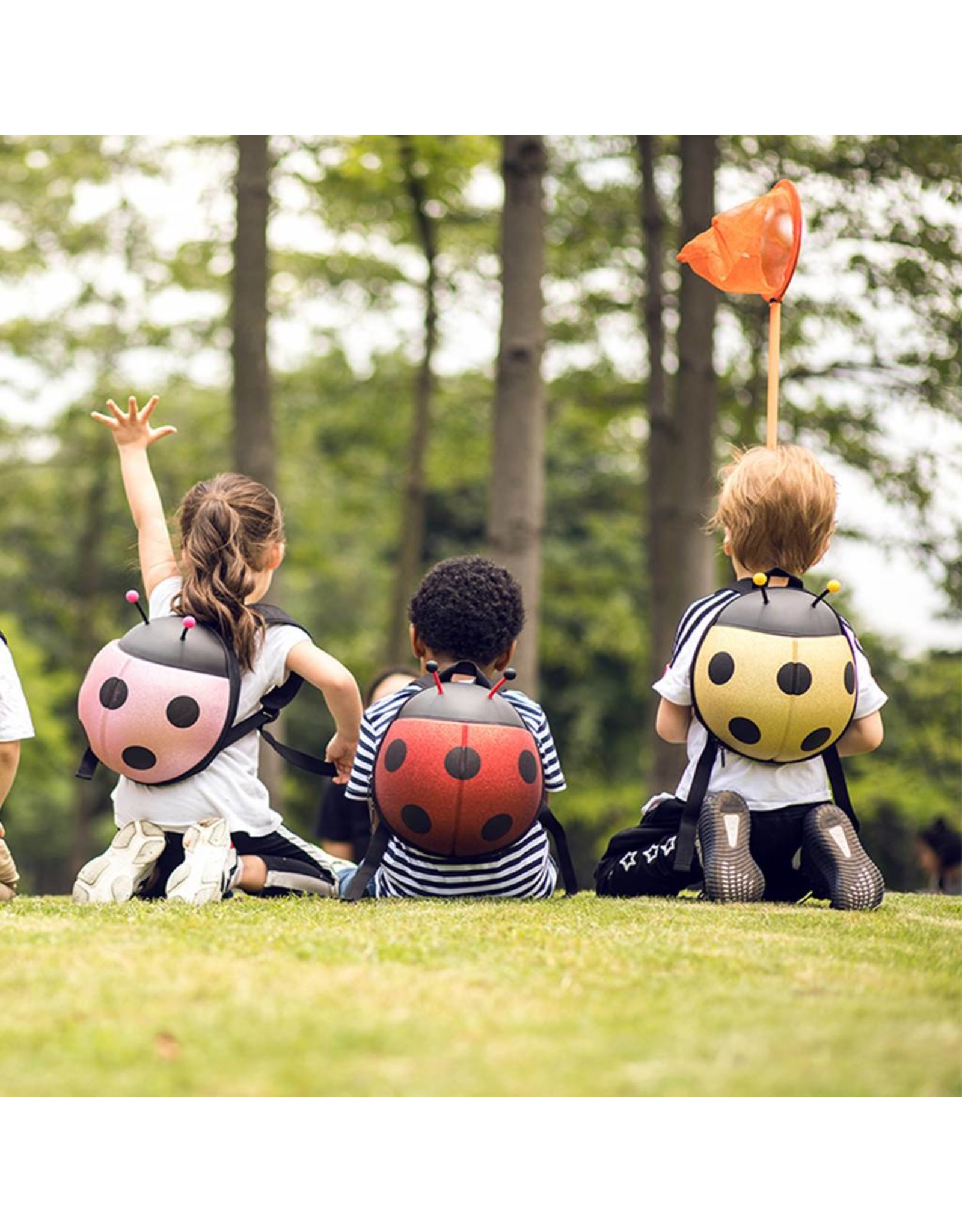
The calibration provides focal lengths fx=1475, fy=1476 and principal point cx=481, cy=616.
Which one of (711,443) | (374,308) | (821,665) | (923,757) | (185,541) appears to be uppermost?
(374,308)

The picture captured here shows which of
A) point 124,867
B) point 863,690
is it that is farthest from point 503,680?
point 124,867

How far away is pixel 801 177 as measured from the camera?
515 inches

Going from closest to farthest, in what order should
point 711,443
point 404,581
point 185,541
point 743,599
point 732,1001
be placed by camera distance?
point 732,1001 < point 743,599 < point 185,541 < point 711,443 < point 404,581

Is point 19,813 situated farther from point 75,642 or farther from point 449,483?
point 449,483

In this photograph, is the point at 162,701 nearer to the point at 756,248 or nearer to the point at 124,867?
the point at 124,867

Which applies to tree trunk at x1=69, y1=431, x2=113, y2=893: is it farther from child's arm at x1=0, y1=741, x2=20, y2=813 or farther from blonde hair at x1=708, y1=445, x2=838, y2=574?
blonde hair at x1=708, y1=445, x2=838, y2=574

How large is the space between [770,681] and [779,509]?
2.45ft

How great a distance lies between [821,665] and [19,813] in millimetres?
25116

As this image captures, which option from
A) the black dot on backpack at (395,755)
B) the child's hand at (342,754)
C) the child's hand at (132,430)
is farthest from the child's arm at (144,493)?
the black dot on backpack at (395,755)

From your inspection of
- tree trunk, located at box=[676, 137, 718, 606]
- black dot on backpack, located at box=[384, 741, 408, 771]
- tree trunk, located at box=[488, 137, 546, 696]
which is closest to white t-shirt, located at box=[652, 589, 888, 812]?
black dot on backpack, located at box=[384, 741, 408, 771]

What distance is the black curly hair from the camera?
6035 mm

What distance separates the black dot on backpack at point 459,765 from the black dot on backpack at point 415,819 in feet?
0.70

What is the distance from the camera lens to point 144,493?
647 cm

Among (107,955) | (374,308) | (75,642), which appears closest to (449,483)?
(374,308)
